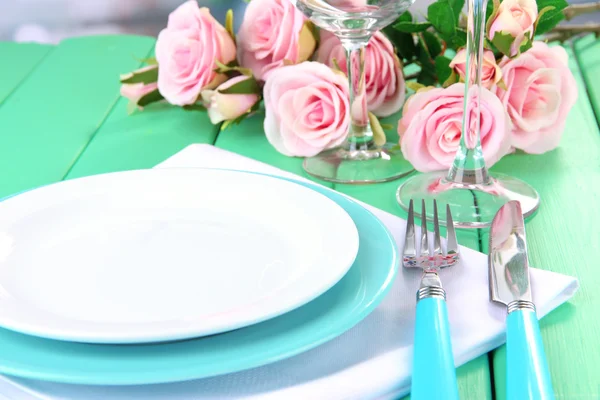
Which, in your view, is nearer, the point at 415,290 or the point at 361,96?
the point at 415,290

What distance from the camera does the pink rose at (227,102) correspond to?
871mm

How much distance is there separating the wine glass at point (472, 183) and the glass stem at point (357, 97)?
100 millimetres

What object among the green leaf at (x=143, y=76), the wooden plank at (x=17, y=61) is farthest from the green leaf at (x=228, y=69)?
the wooden plank at (x=17, y=61)

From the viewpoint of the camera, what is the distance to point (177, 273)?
0.50 metres

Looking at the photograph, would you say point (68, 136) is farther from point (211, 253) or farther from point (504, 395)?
point (504, 395)

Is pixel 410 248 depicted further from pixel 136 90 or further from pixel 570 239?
pixel 136 90

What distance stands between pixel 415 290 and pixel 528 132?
34 cm

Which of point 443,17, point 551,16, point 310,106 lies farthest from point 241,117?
point 551,16

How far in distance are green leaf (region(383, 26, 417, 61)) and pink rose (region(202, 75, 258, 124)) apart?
0.56 ft

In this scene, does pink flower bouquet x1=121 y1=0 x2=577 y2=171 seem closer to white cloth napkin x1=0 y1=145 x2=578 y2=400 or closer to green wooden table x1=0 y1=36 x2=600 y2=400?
green wooden table x1=0 y1=36 x2=600 y2=400

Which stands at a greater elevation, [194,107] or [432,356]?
[432,356]

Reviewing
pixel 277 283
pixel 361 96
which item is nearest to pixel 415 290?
pixel 277 283

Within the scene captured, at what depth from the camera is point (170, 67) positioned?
91 cm

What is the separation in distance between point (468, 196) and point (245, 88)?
1.03 ft
